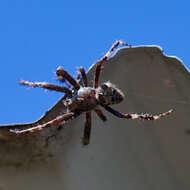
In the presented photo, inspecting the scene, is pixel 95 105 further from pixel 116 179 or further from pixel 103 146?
pixel 116 179

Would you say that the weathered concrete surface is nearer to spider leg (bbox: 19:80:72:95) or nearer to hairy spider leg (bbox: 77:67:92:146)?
hairy spider leg (bbox: 77:67:92:146)

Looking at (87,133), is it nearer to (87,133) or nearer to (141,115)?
(87,133)

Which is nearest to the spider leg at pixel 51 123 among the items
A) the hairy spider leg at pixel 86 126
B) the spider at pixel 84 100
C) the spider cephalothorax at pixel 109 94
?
the spider at pixel 84 100

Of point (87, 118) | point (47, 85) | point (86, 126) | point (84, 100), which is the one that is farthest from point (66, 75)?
point (86, 126)

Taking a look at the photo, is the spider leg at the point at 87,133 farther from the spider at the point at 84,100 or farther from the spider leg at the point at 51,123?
the spider leg at the point at 51,123

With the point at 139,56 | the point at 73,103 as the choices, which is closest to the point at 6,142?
the point at 73,103

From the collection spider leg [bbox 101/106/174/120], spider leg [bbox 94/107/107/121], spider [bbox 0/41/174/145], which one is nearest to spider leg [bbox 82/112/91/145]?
spider [bbox 0/41/174/145]
